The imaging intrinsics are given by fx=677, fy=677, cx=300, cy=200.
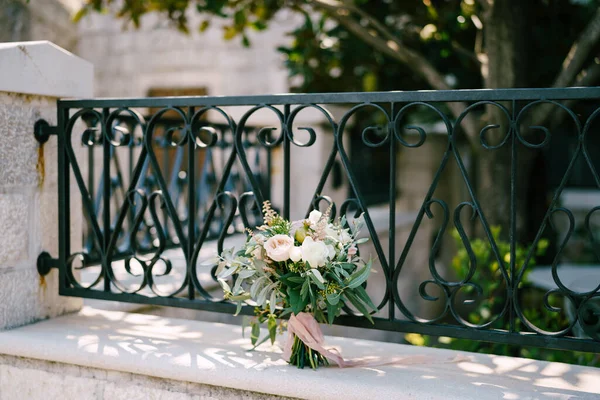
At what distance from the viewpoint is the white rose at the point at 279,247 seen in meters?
2.21

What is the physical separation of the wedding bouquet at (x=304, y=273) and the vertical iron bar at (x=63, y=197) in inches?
38.9

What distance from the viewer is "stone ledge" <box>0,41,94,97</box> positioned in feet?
9.14

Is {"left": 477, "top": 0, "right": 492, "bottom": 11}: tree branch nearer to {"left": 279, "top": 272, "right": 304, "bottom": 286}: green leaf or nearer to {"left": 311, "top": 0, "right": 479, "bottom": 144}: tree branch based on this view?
{"left": 311, "top": 0, "right": 479, "bottom": 144}: tree branch

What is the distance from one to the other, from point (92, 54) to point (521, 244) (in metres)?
8.39

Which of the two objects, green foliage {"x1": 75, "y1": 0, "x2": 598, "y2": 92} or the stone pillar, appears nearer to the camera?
the stone pillar

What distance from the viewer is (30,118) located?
2.99 m

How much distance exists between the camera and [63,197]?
3049mm

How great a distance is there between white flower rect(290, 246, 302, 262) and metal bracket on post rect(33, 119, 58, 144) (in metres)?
1.43

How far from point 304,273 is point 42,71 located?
1.56 m

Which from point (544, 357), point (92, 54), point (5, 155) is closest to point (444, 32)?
point (544, 357)

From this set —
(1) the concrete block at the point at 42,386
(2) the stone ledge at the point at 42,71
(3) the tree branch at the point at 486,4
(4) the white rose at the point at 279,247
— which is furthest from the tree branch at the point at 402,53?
(1) the concrete block at the point at 42,386

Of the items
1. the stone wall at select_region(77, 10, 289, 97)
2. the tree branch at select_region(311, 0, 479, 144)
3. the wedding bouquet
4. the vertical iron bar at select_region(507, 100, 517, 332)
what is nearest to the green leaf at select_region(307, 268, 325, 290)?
the wedding bouquet

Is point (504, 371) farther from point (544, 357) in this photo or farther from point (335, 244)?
point (544, 357)

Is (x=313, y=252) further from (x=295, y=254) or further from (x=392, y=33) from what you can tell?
(x=392, y=33)
